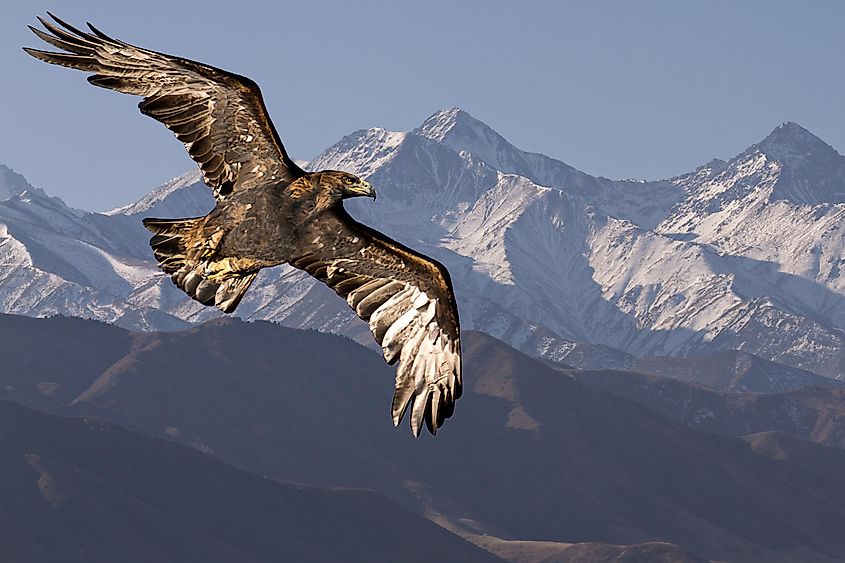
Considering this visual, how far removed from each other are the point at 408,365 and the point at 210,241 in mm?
2826

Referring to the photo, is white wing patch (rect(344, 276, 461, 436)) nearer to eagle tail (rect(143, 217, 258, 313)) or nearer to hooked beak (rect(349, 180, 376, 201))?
hooked beak (rect(349, 180, 376, 201))

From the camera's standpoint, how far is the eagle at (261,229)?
56.6 ft

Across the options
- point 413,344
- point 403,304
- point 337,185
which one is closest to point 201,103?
point 337,185

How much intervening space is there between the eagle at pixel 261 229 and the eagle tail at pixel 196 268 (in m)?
0.01

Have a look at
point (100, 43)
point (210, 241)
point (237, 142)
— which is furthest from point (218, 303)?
point (100, 43)

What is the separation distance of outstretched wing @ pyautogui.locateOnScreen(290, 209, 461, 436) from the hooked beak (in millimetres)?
324

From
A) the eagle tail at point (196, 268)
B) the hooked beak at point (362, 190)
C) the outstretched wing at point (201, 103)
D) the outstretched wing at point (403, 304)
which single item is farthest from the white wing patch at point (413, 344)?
the outstretched wing at point (201, 103)

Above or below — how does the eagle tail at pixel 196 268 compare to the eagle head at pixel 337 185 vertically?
below

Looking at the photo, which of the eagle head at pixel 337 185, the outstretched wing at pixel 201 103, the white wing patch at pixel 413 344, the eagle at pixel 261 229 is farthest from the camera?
the white wing patch at pixel 413 344

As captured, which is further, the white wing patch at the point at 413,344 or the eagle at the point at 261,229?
the white wing patch at the point at 413,344

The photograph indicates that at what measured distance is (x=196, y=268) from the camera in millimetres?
17438

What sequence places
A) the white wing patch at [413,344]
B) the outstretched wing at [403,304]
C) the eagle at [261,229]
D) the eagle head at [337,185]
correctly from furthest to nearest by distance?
the white wing patch at [413,344] < the outstretched wing at [403,304] < the eagle head at [337,185] < the eagle at [261,229]

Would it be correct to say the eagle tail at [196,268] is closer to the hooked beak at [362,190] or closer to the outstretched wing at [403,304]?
the outstretched wing at [403,304]

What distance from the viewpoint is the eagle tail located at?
17.3 metres
